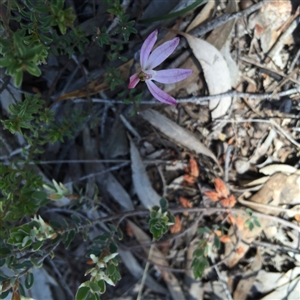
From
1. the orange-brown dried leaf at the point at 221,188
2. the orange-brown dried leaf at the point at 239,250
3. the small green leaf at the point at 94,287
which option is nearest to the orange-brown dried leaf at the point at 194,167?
the orange-brown dried leaf at the point at 221,188

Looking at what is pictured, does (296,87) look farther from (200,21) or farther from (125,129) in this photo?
(125,129)

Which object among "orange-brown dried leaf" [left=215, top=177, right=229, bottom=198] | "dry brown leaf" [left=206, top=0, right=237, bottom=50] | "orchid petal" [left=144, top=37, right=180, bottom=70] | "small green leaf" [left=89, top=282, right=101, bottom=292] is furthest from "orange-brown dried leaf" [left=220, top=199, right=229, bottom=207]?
"orchid petal" [left=144, top=37, right=180, bottom=70]

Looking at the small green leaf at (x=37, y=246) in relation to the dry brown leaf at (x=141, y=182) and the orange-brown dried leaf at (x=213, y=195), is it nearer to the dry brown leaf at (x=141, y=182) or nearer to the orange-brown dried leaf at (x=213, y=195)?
the dry brown leaf at (x=141, y=182)

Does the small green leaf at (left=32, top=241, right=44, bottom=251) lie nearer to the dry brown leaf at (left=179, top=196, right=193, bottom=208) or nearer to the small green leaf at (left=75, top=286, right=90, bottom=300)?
the small green leaf at (left=75, top=286, right=90, bottom=300)

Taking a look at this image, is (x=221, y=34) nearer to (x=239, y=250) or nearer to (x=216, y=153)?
(x=216, y=153)

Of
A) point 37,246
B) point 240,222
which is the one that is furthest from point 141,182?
point 37,246

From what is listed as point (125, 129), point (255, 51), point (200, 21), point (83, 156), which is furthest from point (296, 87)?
point (83, 156)
